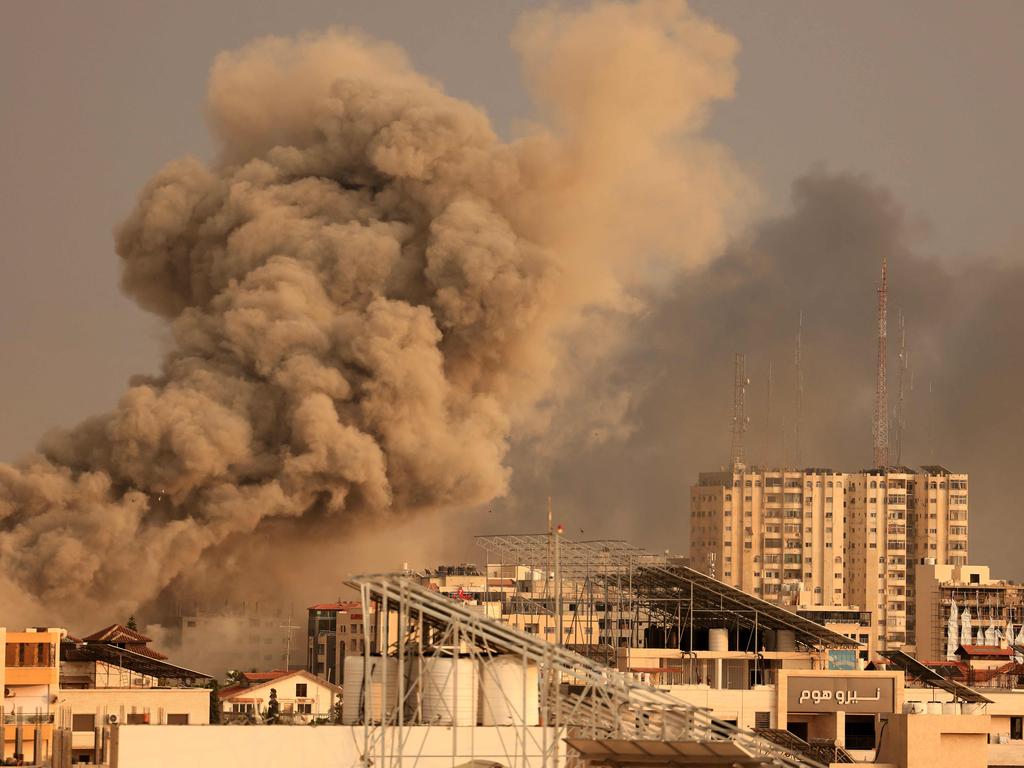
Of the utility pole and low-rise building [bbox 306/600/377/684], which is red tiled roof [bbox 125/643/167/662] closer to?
the utility pole

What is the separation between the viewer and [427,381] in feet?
249

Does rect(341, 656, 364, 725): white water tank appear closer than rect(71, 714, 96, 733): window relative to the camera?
Yes

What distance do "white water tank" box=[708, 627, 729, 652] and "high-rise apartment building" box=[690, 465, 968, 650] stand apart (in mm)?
67652

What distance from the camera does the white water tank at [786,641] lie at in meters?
63.5

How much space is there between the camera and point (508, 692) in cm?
3922

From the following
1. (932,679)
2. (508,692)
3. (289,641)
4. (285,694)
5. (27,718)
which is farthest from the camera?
(289,641)

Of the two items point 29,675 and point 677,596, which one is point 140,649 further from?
point 677,596

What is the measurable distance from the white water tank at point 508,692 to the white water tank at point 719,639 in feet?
81.5

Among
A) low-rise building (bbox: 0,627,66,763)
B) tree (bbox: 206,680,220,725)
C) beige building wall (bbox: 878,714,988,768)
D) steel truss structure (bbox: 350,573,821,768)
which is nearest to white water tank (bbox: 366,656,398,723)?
steel truss structure (bbox: 350,573,821,768)

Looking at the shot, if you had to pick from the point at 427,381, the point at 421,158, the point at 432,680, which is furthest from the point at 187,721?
the point at 421,158

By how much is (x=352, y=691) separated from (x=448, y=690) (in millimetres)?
1675

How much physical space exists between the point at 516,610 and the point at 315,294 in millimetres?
→ 17725

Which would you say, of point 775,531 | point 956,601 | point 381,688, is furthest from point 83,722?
point 775,531

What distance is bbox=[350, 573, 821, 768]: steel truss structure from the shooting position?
3841 cm
